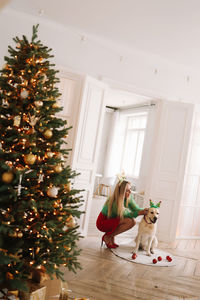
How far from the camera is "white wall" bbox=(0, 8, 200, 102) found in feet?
14.1

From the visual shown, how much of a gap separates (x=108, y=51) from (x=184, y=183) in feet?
8.98

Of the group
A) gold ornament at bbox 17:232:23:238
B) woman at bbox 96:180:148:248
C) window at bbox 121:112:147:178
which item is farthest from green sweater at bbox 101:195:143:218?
window at bbox 121:112:147:178

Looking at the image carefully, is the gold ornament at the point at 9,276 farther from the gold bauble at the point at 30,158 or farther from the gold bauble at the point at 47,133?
the gold bauble at the point at 47,133

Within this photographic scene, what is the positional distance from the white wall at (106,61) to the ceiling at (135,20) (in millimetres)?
123

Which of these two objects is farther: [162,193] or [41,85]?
[162,193]

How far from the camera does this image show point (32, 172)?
2064mm

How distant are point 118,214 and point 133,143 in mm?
5981

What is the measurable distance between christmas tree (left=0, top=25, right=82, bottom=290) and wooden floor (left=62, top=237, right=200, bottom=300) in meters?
0.72

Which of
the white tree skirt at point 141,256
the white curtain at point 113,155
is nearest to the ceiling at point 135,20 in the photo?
the white tree skirt at point 141,256

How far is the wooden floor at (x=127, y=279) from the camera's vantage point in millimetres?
2771

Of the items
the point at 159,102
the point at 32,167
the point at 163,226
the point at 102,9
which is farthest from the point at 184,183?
the point at 32,167

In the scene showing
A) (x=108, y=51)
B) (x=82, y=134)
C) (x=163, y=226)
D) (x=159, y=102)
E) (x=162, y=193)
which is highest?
(x=108, y=51)

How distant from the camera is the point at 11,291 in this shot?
81.8 inches

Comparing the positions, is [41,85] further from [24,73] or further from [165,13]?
[165,13]
